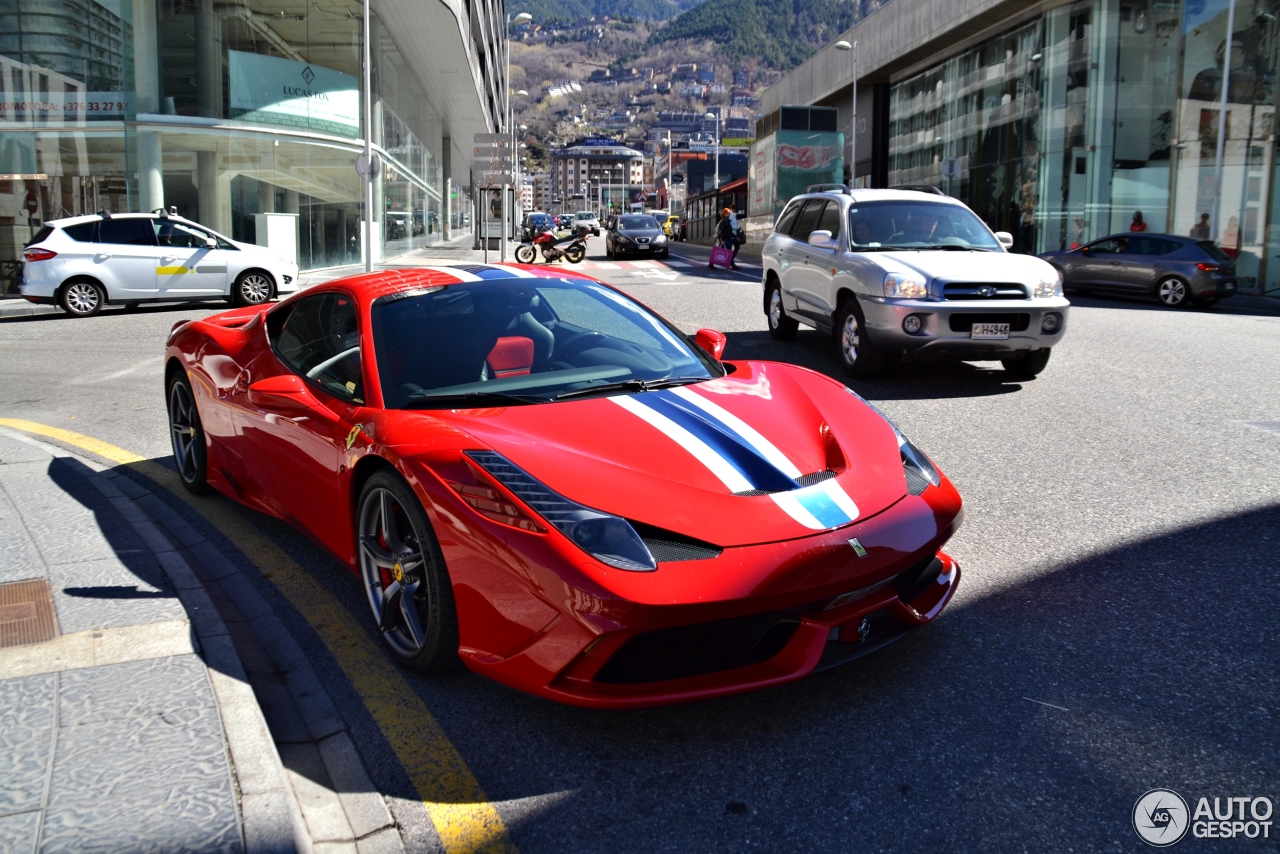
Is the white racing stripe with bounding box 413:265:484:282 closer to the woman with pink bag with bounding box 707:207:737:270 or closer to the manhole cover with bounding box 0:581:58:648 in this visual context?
the manhole cover with bounding box 0:581:58:648

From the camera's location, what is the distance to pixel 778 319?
11531mm

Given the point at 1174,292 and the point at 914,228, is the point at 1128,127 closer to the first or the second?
the point at 1174,292

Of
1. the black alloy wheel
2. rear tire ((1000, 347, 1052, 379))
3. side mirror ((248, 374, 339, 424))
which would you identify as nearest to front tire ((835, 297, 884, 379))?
rear tire ((1000, 347, 1052, 379))

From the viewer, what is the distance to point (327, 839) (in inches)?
101

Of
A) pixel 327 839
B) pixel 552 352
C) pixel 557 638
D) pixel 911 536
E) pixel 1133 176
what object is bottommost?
pixel 327 839

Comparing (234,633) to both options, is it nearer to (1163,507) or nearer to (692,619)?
(692,619)

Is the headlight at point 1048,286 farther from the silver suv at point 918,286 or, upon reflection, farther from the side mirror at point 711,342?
the side mirror at point 711,342

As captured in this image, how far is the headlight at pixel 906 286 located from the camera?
8484 mm

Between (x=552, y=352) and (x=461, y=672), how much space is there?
1.33 metres

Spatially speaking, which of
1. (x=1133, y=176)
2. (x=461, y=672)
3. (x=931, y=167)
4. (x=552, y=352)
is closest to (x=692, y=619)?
(x=461, y=672)

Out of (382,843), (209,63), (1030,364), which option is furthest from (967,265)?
(209,63)

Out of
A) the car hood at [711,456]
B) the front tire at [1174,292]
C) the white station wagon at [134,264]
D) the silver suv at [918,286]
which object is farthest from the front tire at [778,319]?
the front tire at [1174,292]

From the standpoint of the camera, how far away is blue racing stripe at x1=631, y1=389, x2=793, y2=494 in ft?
10.5

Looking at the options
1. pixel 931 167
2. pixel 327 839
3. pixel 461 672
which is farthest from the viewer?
pixel 931 167
